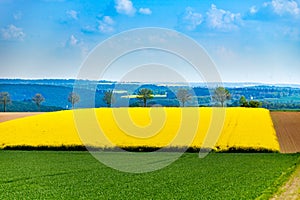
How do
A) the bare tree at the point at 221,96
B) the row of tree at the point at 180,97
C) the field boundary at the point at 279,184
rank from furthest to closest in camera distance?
the bare tree at the point at 221,96, the row of tree at the point at 180,97, the field boundary at the point at 279,184

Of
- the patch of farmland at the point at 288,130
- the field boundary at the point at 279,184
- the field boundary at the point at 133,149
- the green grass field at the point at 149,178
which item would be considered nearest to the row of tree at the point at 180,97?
the field boundary at the point at 133,149

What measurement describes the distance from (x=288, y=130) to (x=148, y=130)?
1557 cm

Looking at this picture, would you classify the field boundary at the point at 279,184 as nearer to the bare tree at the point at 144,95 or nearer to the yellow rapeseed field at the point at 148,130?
the yellow rapeseed field at the point at 148,130

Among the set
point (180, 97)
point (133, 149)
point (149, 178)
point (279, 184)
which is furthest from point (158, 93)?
point (279, 184)

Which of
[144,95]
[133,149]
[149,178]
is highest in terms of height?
[144,95]

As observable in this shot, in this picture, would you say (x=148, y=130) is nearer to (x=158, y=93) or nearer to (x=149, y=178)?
(x=149, y=178)

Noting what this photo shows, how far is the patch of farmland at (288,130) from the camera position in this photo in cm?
3684

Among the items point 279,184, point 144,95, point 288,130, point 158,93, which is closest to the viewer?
point 279,184

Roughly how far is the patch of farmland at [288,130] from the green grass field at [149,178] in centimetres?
502

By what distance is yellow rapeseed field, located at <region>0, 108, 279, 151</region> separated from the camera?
36.3 meters

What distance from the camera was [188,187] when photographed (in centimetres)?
1983

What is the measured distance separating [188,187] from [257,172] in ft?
19.9

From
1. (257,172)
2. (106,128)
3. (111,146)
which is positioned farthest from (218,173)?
(106,128)

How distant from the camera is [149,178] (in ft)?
73.4
